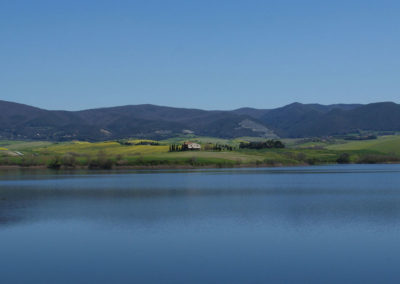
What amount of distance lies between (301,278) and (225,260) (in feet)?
15.3

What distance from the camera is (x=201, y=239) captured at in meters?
32.5

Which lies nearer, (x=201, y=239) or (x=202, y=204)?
(x=201, y=239)

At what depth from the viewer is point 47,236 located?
34500 mm

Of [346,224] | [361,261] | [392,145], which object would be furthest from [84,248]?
[392,145]

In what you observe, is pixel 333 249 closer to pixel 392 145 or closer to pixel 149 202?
pixel 149 202

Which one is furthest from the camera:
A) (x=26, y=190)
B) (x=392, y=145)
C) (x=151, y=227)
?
(x=392, y=145)

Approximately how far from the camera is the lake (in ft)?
81.7

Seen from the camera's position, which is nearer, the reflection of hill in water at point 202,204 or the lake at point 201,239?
the lake at point 201,239

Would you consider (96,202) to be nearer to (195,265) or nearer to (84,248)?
(84,248)

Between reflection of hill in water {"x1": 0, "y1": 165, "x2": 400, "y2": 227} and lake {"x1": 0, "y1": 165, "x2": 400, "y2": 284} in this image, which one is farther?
reflection of hill in water {"x1": 0, "y1": 165, "x2": 400, "y2": 227}

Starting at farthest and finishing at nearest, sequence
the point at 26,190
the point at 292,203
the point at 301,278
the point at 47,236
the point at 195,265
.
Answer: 1. the point at 26,190
2. the point at 292,203
3. the point at 47,236
4. the point at 195,265
5. the point at 301,278

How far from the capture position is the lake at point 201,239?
2491 centimetres

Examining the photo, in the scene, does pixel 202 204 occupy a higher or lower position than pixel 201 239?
higher

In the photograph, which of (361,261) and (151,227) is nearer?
(361,261)
